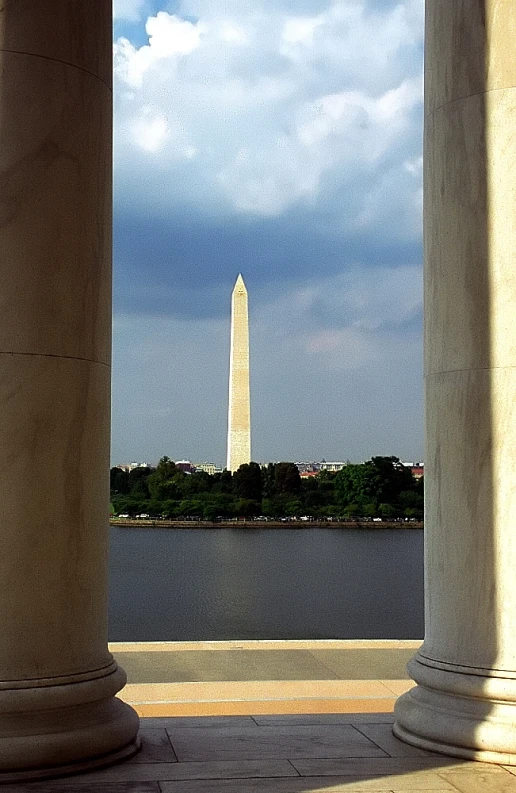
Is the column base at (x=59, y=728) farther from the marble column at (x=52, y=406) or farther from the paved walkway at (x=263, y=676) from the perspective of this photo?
the paved walkway at (x=263, y=676)

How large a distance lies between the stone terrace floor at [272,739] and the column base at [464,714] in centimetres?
90

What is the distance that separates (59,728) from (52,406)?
1764 cm

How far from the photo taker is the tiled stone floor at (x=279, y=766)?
178ft

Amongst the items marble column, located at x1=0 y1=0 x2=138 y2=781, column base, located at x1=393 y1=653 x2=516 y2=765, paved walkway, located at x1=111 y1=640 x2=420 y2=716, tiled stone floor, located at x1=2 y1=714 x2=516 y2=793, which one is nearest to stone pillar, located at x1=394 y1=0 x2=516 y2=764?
column base, located at x1=393 y1=653 x2=516 y2=765

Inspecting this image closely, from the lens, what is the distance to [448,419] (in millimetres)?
66188

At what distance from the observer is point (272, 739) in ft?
217

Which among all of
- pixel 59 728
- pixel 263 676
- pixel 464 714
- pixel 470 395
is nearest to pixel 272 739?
pixel 464 714

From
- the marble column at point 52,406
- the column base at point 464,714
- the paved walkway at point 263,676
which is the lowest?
the paved walkway at point 263,676

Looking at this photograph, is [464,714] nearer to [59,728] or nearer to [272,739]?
[272,739]

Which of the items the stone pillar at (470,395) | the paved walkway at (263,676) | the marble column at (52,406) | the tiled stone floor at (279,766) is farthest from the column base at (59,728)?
the paved walkway at (263,676)

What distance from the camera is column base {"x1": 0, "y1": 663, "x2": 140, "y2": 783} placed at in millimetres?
54156

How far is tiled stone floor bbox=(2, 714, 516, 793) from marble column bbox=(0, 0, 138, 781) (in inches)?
98.9

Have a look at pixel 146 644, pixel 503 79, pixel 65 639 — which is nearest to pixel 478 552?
pixel 65 639

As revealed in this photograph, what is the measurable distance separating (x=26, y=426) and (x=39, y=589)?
9013 mm
